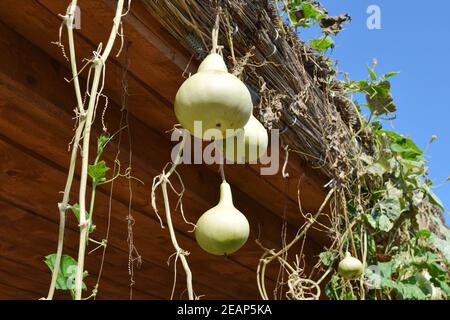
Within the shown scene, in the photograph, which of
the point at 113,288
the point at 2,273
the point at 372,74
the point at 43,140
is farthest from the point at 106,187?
the point at 372,74

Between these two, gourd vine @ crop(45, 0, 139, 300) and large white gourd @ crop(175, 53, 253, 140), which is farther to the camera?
large white gourd @ crop(175, 53, 253, 140)

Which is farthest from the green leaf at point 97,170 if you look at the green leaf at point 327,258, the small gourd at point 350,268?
the green leaf at point 327,258

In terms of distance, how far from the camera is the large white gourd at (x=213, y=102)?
2.34 ft

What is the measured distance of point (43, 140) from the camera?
3.72 ft

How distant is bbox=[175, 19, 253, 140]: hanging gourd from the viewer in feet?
2.34

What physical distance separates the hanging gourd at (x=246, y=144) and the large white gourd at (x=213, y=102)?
0.13 m

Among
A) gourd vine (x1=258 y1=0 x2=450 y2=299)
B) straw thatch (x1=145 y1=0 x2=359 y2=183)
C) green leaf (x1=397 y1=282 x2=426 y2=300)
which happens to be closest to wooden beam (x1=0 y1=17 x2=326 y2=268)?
straw thatch (x1=145 y1=0 x2=359 y2=183)

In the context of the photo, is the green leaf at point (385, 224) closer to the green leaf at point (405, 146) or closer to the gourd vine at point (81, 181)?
the green leaf at point (405, 146)

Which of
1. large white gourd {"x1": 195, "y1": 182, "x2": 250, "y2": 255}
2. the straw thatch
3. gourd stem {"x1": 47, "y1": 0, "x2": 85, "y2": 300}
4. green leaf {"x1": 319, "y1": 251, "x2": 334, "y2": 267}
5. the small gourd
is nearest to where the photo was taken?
gourd stem {"x1": 47, "y1": 0, "x2": 85, "y2": 300}

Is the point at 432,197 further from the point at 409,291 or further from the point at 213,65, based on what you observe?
the point at 213,65

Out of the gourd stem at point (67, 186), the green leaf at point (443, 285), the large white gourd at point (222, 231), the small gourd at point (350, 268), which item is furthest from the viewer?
the green leaf at point (443, 285)

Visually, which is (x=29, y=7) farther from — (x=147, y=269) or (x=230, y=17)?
(x=147, y=269)

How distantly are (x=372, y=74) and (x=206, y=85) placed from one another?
1294 millimetres

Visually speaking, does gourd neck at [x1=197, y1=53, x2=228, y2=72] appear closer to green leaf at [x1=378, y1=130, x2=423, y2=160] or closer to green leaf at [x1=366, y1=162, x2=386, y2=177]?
green leaf at [x1=366, y1=162, x2=386, y2=177]
